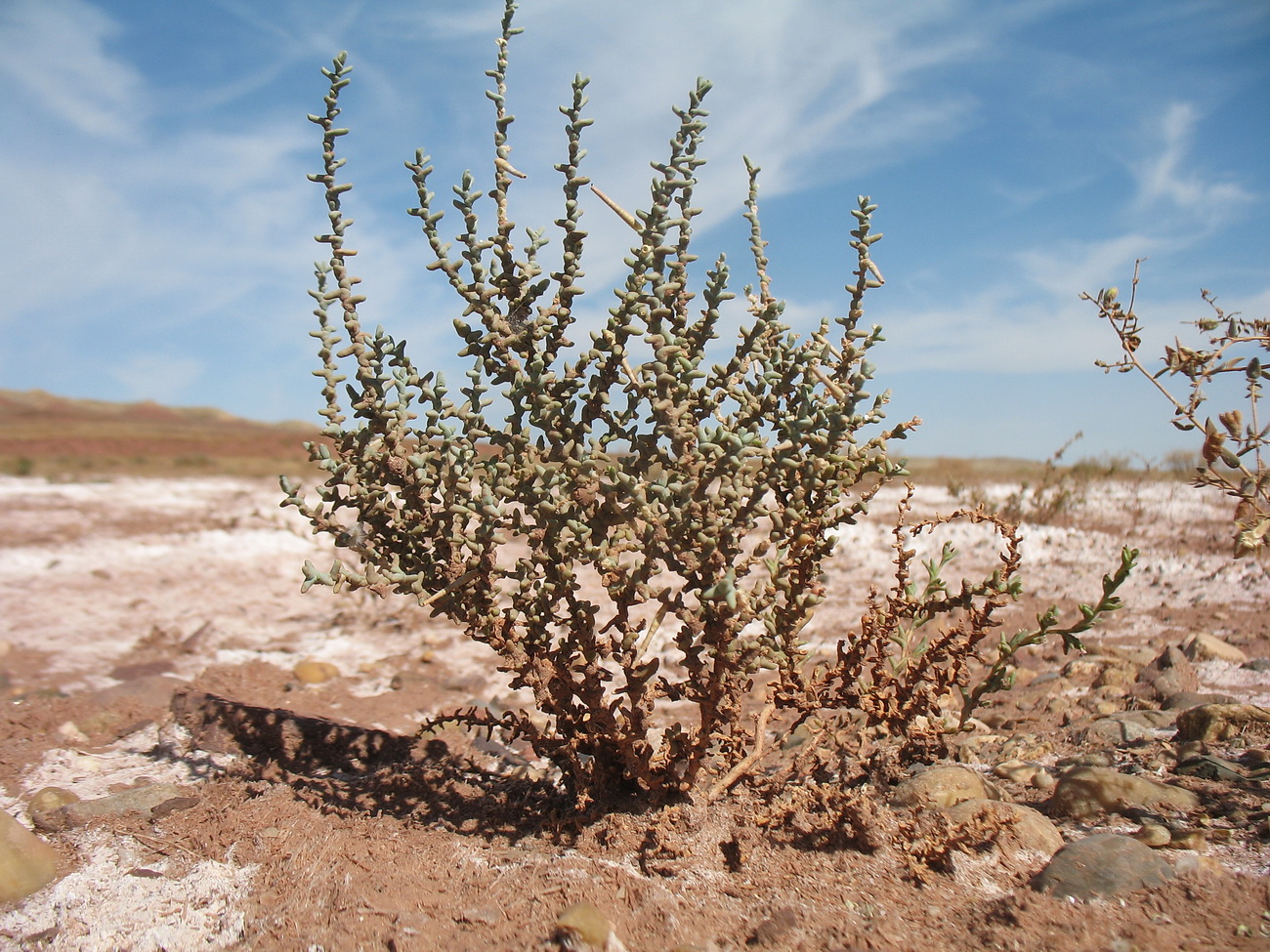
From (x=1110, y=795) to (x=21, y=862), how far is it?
3323 mm

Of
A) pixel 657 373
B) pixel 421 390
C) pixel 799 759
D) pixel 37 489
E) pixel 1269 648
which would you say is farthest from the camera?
pixel 37 489

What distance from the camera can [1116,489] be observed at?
1211cm

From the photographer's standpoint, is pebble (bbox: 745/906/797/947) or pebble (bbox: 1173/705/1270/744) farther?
pebble (bbox: 1173/705/1270/744)

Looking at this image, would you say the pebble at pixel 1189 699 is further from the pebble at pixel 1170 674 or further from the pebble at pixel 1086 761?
the pebble at pixel 1086 761

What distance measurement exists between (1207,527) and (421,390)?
905cm

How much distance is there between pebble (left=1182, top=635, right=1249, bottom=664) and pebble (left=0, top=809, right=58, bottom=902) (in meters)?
5.17

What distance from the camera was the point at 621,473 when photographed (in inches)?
95.8

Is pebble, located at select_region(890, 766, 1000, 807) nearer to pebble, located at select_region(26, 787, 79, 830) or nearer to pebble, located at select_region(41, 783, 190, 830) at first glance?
pebble, located at select_region(41, 783, 190, 830)

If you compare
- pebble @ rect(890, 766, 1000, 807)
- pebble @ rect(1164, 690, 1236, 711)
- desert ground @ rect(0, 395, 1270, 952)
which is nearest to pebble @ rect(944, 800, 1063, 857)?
desert ground @ rect(0, 395, 1270, 952)

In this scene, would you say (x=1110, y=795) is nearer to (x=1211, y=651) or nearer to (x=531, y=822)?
(x=531, y=822)

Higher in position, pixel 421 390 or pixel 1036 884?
pixel 421 390

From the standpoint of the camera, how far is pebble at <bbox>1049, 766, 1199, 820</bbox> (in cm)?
267

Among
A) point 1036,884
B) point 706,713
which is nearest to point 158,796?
point 706,713

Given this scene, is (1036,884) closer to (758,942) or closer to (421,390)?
(758,942)
